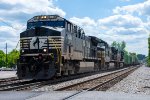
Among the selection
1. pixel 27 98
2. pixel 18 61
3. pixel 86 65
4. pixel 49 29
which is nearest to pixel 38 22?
pixel 49 29

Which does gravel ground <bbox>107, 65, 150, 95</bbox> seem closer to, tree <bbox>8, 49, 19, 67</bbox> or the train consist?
the train consist

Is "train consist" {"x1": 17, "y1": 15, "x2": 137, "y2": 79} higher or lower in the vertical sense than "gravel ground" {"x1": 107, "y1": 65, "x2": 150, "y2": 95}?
higher

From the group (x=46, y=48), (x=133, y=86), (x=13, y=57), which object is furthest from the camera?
(x=13, y=57)

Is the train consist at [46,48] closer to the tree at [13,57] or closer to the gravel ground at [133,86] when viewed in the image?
the tree at [13,57]

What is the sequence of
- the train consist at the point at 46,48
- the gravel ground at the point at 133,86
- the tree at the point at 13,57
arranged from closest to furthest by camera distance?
the gravel ground at the point at 133,86 < the train consist at the point at 46,48 < the tree at the point at 13,57

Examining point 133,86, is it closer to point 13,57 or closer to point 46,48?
point 46,48

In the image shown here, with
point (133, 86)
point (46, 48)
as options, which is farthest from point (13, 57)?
point (133, 86)

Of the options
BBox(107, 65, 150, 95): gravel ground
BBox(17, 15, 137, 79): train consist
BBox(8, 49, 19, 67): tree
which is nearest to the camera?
BBox(107, 65, 150, 95): gravel ground

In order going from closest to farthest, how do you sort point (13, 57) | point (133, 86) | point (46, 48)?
1. point (133, 86)
2. point (46, 48)
3. point (13, 57)

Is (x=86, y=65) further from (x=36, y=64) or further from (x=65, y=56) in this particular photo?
(x=36, y=64)

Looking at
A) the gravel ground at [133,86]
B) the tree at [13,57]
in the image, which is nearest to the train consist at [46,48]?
the tree at [13,57]

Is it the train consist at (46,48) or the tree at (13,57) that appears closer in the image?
the train consist at (46,48)

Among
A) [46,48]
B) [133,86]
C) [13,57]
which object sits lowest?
[133,86]

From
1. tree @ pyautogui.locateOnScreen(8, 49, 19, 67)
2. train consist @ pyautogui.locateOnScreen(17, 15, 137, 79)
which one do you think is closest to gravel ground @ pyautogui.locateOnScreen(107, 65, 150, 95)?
train consist @ pyautogui.locateOnScreen(17, 15, 137, 79)
